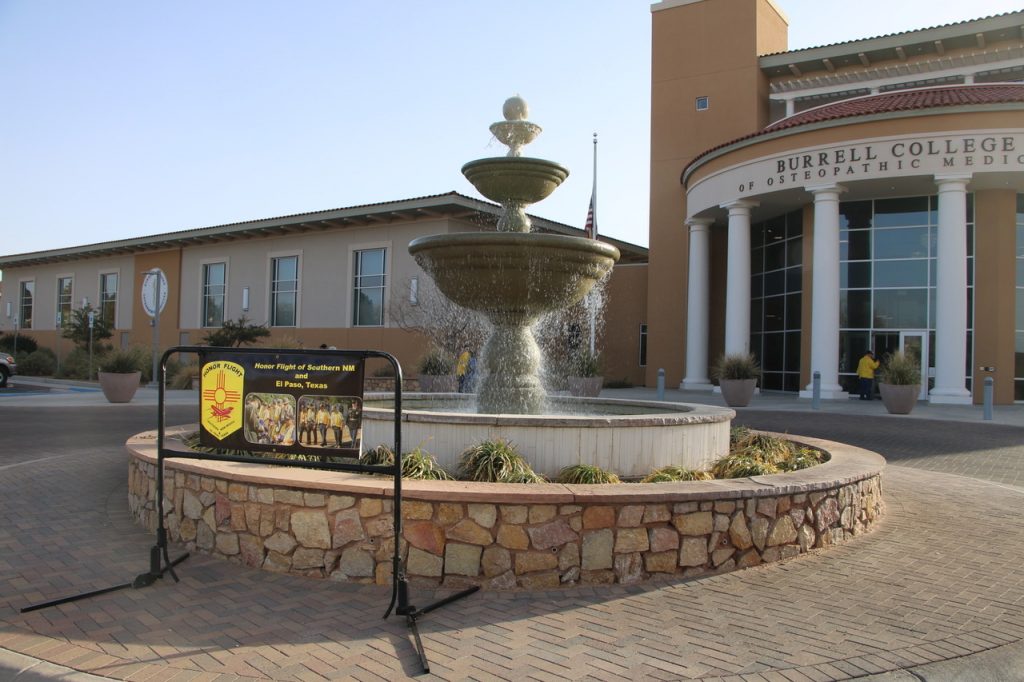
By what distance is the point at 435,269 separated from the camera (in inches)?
328

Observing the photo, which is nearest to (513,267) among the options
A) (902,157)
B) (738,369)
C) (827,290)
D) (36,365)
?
(738,369)

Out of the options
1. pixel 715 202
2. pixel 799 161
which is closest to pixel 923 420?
pixel 799 161

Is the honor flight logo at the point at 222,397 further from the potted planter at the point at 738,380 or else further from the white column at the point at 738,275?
the white column at the point at 738,275

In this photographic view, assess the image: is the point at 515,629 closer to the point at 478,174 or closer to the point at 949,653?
the point at 949,653

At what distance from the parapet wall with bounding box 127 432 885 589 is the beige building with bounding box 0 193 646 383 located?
22.0 meters

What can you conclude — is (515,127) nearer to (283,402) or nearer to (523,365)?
(523,365)

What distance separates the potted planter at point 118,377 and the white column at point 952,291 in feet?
73.5

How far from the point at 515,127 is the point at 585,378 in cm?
1364

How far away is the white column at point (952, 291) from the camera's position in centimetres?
2191

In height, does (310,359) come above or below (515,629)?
above

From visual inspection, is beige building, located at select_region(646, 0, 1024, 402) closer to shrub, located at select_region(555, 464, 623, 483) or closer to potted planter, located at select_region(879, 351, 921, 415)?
potted planter, located at select_region(879, 351, 921, 415)

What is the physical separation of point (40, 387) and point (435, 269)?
962 inches

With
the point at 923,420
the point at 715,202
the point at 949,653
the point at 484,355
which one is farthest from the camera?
the point at 715,202

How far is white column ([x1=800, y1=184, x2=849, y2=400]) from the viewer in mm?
23594
